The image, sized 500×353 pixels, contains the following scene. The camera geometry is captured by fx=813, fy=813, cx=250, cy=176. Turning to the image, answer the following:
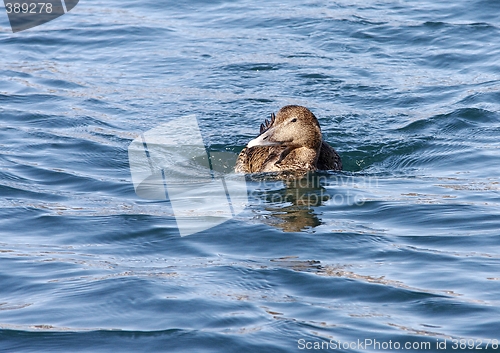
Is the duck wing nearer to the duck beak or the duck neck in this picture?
the duck neck

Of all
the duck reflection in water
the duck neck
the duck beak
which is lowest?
A: the duck reflection in water

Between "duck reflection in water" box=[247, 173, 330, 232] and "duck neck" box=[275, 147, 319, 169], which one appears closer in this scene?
"duck reflection in water" box=[247, 173, 330, 232]

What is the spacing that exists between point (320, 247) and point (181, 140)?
419 cm

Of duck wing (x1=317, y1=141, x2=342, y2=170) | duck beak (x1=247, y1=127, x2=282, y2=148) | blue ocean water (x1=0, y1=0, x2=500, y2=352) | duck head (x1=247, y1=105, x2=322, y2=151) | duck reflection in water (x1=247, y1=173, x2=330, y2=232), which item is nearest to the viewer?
blue ocean water (x1=0, y1=0, x2=500, y2=352)

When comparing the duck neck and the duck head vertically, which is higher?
the duck head

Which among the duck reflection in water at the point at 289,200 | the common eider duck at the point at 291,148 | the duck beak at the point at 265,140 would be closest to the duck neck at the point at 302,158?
the common eider duck at the point at 291,148

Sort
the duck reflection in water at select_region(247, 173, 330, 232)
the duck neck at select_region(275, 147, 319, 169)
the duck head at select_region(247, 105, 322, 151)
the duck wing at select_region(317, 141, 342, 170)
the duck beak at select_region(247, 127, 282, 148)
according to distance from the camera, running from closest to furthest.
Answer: the duck reflection in water at select_region(247, 173, 330, 232) → the duck beak at select_region(247, 127, 282, 148) → the duck head at select_region(247, 105, 322, 151) → the duck neck at select_region(275, 147, 319, 169) → the duck wing at select_region(317, 141, 342, 170)

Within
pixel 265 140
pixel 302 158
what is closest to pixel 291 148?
pixel 302 158

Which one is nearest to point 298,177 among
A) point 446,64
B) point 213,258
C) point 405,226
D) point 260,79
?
point 405,226

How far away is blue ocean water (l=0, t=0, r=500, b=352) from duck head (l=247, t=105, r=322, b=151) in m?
0.45

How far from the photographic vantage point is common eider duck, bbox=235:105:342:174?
9070 millimetres

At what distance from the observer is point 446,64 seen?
509 inches

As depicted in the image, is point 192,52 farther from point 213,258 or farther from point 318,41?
point 213,258

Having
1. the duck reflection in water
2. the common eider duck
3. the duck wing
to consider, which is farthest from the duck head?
the duck reflection in water
